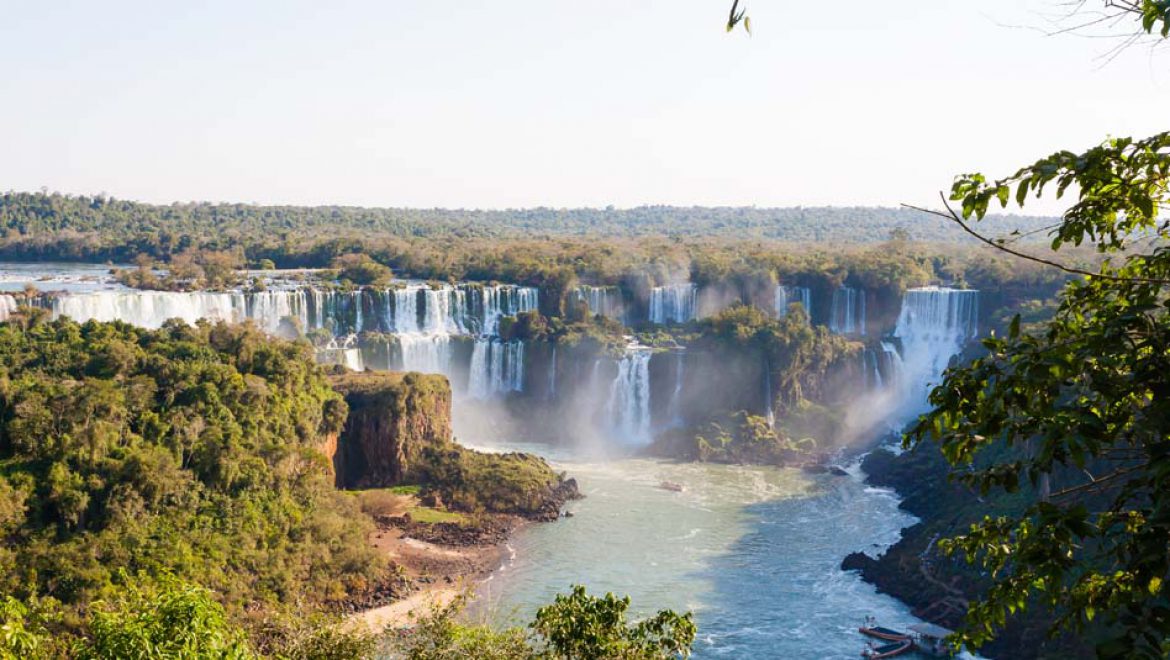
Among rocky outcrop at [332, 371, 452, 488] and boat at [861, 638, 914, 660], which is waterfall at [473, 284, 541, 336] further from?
boat at [861, 638, 914, 660]

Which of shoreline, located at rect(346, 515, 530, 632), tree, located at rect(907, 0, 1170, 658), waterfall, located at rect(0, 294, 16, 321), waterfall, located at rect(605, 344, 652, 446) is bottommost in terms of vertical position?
shoreline, located at rect(346, 515, 530, 632)

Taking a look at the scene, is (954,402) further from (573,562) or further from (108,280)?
(108,280)

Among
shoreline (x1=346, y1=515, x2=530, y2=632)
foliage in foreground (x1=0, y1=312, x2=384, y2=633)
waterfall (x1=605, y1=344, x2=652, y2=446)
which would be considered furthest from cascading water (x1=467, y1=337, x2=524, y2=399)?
foliage in foreground (x1=0, y1=312, x2=384, y2=633)

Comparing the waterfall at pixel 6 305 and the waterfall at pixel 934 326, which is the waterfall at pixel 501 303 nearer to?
the waterfall at pixel 934 326

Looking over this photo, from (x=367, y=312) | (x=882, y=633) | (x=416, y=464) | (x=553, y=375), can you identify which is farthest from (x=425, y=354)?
(x=882, y=633)

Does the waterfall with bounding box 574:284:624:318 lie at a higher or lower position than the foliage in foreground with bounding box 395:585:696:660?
higher

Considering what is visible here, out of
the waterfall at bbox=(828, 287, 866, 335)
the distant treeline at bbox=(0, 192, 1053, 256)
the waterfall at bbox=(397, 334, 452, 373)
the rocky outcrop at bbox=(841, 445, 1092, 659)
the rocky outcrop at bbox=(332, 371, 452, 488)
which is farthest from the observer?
the distant treeline at bbox=(0, 192, 1053, 256)

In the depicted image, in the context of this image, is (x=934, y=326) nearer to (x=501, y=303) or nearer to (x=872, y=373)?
(x=872, y=373)
